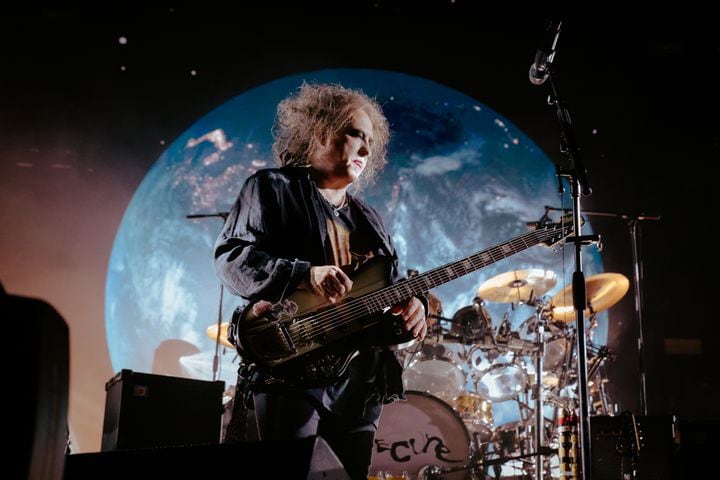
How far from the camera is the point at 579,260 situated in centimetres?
316

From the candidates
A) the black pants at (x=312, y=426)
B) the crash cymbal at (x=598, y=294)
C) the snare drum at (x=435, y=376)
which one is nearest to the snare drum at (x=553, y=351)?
the crash cymbal at (x=598, y=294)

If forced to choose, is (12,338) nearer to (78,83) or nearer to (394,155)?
(78,83)

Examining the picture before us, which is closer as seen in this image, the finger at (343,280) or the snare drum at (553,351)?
the finger at (343,280)

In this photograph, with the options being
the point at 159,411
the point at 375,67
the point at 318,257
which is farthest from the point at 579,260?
the point at 375,67

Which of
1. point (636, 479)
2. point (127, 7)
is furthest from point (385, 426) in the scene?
point (127, 7)

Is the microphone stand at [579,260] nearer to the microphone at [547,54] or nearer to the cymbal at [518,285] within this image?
the microphone at [547,54]

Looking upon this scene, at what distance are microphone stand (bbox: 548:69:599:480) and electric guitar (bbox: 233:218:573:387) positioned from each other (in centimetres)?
77

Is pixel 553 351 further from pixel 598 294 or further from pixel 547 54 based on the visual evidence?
pixel 547 54

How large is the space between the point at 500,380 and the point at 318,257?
4.41 metres

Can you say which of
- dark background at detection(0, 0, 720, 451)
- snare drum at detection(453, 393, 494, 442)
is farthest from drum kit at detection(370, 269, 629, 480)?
dark background at detection(0, 0, 720, 451)

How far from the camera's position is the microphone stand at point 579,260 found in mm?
2840

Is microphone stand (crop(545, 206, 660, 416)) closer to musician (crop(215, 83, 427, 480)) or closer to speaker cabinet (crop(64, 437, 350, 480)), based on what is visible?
musician (crop(215, 83, 427, 480))

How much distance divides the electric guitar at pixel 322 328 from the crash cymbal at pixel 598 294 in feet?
13.3

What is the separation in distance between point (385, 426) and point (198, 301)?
340 cm
